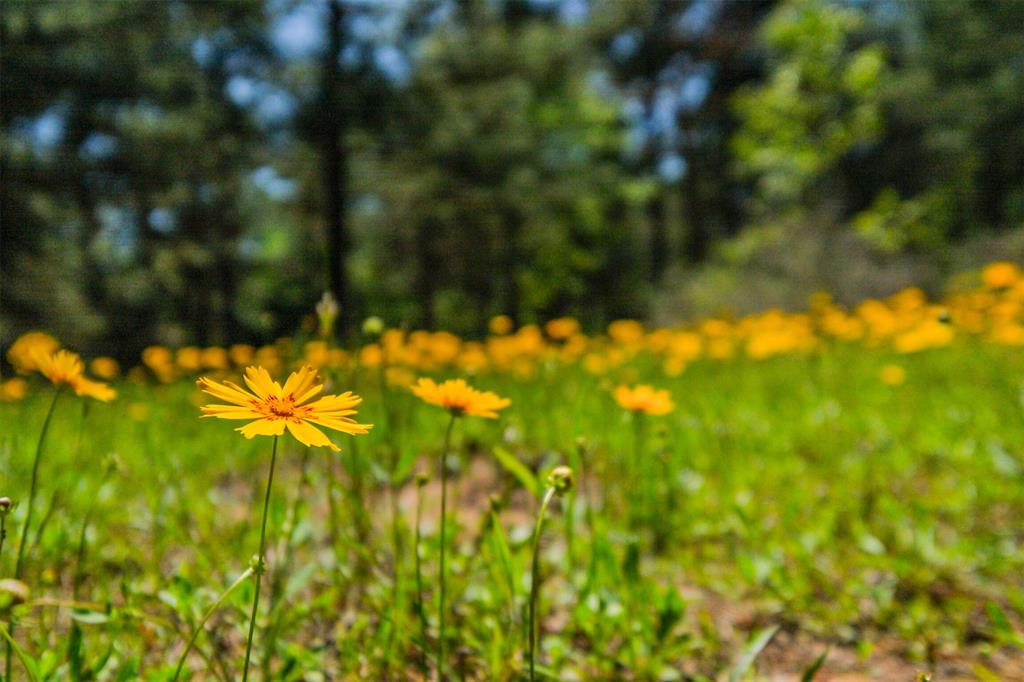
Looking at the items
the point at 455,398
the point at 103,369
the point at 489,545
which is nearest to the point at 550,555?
the point at 489,545

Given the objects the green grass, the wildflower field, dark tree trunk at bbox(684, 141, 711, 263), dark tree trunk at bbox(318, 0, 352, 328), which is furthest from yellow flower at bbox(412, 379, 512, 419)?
dark tree trunk at bbox(684, 141, 711, 263)

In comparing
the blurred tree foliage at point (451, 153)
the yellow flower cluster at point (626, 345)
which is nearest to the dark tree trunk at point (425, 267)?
the blurred tree foliage at point (451, 153)

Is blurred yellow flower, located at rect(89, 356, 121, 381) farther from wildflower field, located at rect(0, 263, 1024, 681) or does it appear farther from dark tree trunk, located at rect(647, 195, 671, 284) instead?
dark tree trunk, located at rect(647, 195, 671, 284)

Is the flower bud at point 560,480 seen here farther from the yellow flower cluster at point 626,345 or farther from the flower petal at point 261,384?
the yellow flower cluster at point 626,345

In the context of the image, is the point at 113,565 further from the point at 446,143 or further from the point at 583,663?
the point at 446,143

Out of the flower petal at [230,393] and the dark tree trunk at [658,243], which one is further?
the dark tree trunk at [658,243]

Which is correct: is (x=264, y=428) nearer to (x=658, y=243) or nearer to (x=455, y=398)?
(x=455, y=398)

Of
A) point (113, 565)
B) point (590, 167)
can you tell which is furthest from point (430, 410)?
point (590, 167)
